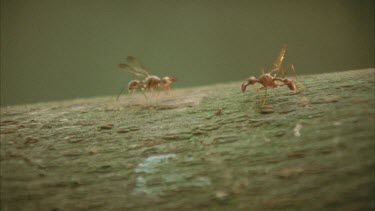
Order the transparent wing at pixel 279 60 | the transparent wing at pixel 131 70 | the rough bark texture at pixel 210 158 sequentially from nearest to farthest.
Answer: the rough bark texture at pixel 210 158 < the transparent wing at pixel 279 60 < the transparent wing at pixel 131 70

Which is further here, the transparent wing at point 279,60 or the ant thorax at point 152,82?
the ant thorax at point 152,82

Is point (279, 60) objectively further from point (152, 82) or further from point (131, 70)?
point (131, 70)

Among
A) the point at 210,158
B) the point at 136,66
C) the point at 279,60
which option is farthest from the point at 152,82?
the point at 210,158

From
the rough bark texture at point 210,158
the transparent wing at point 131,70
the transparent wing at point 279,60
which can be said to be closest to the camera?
the rough bark texture at point 210,158

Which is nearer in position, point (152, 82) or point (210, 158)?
point (210, 158)

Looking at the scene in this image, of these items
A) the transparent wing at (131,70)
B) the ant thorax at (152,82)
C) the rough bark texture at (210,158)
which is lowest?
the rough bark texture at (210,158)

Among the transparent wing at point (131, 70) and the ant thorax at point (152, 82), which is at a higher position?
the transparent wing at point (131, 70)

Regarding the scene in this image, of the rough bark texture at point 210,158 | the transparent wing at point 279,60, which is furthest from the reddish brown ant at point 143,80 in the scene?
the rough bark texture at point 210,158

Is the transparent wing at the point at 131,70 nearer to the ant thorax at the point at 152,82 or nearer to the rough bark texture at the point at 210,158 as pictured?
the ant thorax at the point at 152,82

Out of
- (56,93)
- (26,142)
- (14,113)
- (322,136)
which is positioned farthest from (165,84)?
(56,93)
